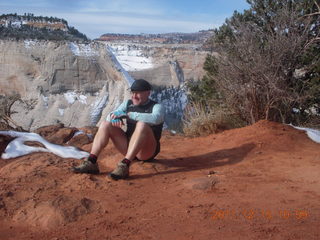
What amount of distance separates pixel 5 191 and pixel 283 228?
225cm

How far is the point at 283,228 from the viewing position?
8.00 ft

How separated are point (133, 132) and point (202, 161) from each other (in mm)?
1028

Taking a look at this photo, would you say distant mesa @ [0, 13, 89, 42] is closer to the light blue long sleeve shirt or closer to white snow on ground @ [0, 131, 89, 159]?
white snow on ground @ [0, 131, 89, 159]

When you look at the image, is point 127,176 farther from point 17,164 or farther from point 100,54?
point 100,54

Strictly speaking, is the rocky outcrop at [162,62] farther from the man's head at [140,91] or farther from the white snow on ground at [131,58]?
the man's head at [140,91]

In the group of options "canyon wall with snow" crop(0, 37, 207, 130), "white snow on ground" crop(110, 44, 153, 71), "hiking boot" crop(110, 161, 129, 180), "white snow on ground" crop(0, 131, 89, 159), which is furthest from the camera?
"white snow on ground" crop(110, 44, 153, 71)

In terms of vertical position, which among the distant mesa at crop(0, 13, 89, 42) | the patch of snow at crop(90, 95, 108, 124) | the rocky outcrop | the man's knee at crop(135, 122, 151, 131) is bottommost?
the patch of snow at crop(90, 95, 108, 124)

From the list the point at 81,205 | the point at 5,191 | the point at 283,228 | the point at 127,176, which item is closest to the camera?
the point at 283,228

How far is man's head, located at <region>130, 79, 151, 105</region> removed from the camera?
3.88 m

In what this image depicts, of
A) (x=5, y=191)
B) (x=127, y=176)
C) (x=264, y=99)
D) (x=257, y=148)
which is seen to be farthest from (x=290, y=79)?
(x=5, y=191)

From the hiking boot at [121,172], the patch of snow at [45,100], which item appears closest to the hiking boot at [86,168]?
the hiking boot at [121,172]
